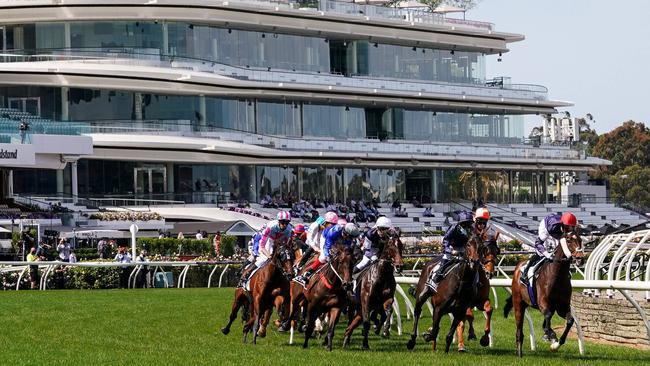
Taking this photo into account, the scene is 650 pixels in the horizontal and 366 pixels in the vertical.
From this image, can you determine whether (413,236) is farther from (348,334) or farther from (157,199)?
(348,334)

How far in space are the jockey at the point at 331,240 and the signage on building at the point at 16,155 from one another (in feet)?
100

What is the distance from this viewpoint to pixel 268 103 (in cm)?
6494

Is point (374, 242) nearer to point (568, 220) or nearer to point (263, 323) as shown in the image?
point (263, 323)

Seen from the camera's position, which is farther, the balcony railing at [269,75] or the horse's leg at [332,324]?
the balcony railing at [269,75]

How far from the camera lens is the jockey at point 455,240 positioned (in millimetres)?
18938

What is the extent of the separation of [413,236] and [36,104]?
15.3m

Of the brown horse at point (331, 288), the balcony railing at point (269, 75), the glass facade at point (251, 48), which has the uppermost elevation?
the glass facade at point (251, 48)

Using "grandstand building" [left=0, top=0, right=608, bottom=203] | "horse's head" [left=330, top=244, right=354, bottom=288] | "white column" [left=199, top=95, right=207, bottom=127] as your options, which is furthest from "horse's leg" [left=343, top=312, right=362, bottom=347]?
"white column" [left=199, top=95, right=207, bottom=127]

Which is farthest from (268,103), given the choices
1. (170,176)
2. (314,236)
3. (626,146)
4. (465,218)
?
(626,146)

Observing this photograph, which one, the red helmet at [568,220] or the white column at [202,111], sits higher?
the white column at [202,111]

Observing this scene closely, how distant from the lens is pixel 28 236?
43.2 meters

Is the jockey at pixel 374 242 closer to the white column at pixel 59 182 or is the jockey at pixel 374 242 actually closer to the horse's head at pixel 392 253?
the horse's head at pixel 392 253

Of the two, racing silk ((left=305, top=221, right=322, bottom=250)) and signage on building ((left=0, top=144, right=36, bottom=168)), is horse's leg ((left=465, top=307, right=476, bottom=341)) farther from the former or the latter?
signage on building ((left=0, top=144, right=36, bottom=168))

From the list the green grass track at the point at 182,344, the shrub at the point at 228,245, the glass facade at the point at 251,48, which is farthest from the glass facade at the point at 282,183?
the green grass track at the point at 182,344
